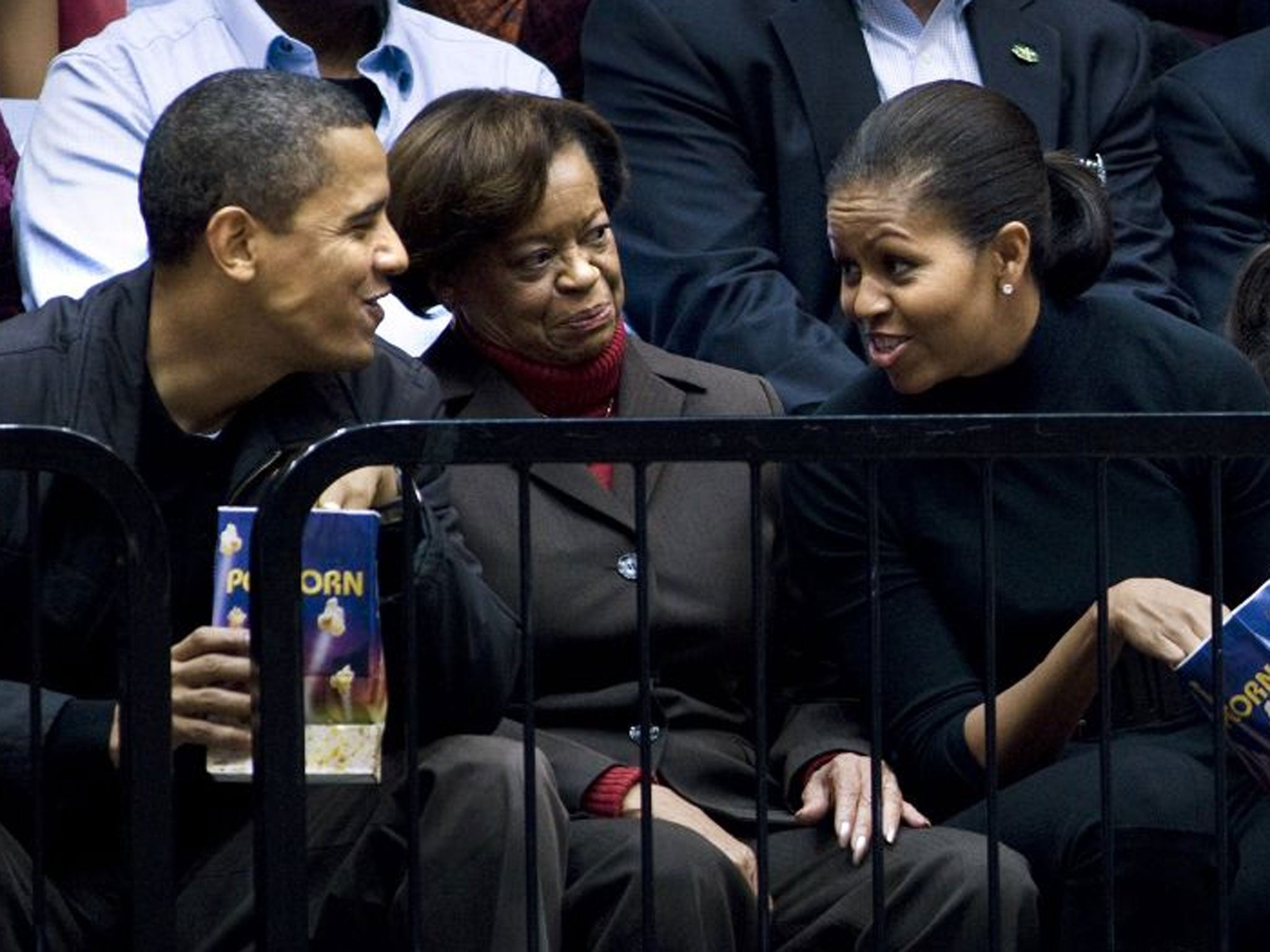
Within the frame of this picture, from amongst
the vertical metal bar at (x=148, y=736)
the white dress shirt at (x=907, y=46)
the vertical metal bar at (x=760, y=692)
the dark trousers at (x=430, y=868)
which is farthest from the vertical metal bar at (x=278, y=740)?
the white dress shirt at (x=907, y=46)

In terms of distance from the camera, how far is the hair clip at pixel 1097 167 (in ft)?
17.4

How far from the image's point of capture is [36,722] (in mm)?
4012

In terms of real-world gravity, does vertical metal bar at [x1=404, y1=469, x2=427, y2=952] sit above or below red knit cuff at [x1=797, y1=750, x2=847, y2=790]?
above

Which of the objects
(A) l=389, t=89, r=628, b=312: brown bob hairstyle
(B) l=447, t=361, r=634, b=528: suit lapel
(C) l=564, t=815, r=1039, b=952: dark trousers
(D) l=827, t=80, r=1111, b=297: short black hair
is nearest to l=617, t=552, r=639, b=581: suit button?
(B) l=447, t=361, r=634, b=528: suit lapel

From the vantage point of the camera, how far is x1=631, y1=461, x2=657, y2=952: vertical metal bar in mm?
4055

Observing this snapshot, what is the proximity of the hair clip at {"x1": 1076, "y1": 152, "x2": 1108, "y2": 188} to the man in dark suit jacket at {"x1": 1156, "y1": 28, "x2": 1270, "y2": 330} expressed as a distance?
26 centimetres

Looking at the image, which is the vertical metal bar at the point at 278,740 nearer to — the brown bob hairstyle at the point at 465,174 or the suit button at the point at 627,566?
the suit button at the point at 627,566

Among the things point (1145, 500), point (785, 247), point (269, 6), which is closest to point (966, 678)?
point (1145, 500)

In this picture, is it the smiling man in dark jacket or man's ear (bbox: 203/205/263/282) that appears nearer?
the smiling man in dark jacket

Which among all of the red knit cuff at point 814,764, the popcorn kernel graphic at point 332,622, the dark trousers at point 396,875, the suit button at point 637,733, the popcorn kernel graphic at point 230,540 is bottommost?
the red knit cuff at point 814,764

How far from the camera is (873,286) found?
200 inches

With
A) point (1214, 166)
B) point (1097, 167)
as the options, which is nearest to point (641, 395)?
point (1097, 167)

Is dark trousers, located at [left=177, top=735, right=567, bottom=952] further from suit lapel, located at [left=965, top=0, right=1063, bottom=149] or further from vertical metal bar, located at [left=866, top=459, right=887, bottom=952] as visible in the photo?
suit lapel, located at [left=965, top=0, right=1063, bottom=149]

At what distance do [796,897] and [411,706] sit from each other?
851mm
